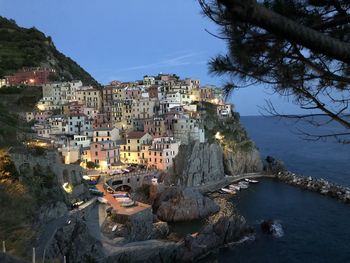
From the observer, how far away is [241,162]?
4912cm

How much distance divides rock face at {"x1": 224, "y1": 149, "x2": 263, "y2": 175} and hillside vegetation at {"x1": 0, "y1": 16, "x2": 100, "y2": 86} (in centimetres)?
2869

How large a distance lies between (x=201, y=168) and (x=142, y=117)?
12.5 metres

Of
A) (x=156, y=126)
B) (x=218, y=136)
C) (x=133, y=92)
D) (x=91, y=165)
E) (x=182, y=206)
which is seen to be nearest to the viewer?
(x=182, y=206)

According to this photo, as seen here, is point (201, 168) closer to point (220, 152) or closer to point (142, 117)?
point (220, 152)

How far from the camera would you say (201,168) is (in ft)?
140

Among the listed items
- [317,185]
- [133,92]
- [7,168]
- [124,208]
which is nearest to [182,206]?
[124,208]

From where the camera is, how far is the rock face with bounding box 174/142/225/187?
135ft

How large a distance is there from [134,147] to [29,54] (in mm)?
31001

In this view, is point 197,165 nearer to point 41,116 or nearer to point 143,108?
point 143,108

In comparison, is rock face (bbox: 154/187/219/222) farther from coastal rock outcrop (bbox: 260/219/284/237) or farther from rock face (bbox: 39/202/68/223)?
rock face (bbox: 39/202/68/223)

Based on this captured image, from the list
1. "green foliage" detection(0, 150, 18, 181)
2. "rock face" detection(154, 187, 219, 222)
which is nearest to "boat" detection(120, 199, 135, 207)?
"rock face" detection(154, 187, 219, 222)

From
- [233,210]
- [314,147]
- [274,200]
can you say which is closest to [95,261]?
[233,210]

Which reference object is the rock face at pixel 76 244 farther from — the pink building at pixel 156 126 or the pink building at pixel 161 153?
the pink building at pixel 156 126

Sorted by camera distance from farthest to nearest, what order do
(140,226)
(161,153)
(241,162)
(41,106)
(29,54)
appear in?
(29,54) → (41,106) → (241,162) → (161,153) → (140,226)
